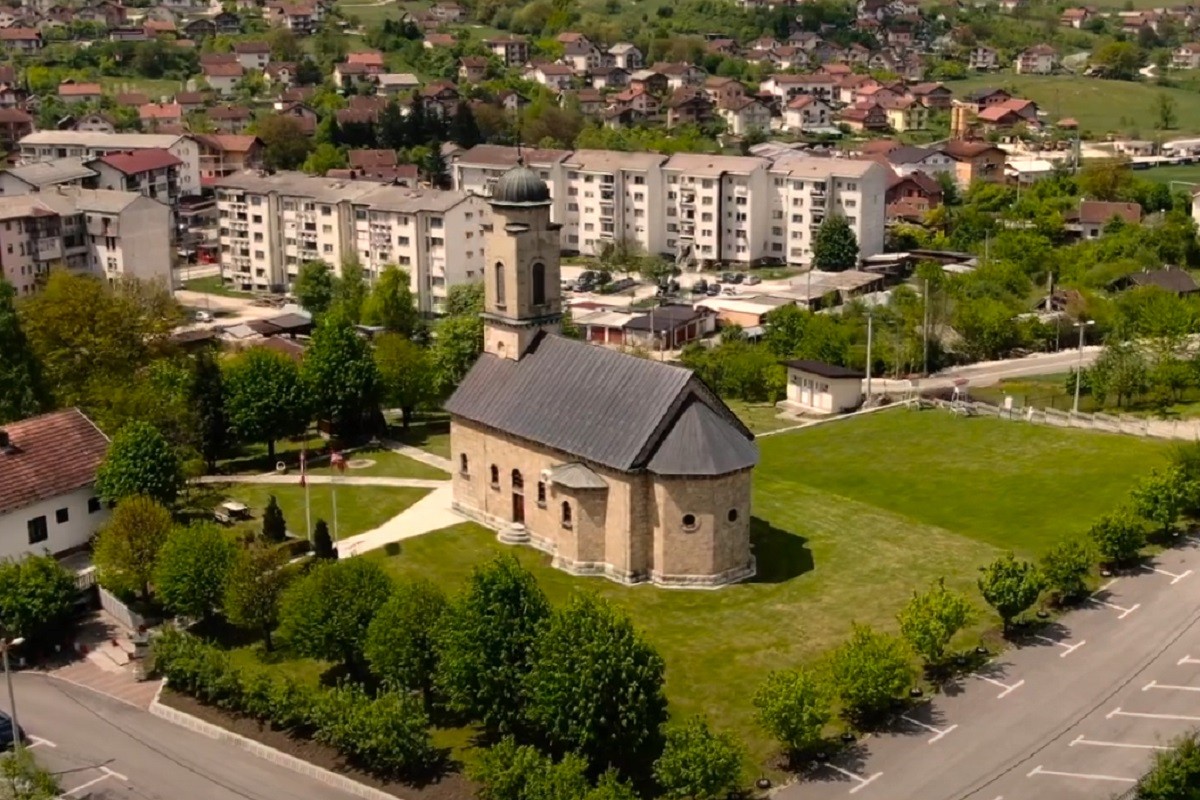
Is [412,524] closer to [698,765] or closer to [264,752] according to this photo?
[264,752]

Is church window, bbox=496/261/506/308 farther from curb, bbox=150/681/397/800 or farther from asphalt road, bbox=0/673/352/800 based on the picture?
asphalt road, bbox=0/673/352/800

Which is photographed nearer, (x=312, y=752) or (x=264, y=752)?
(x=312, y=752)

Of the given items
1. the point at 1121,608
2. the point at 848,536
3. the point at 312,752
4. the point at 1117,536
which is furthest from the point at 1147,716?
the point at 312,752

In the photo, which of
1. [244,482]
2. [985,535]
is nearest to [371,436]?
[244,482]

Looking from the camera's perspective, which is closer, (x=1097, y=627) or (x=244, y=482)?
(x=1097, y=627)

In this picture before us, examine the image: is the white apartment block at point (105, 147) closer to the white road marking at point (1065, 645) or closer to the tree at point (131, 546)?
the tree at point (131, 546)

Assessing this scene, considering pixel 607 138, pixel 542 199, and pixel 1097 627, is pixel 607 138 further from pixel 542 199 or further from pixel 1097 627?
pixel 1097 627

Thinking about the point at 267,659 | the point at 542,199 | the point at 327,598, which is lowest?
the point at 267,659
